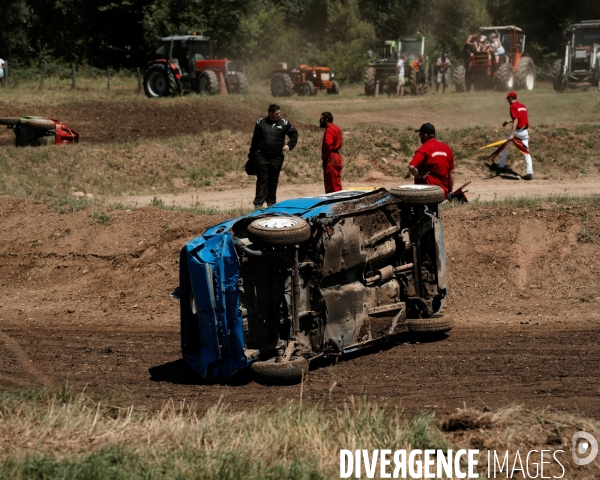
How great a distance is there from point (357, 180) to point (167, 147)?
4.81 metres

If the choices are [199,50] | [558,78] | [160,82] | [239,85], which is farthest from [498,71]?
[160,82]

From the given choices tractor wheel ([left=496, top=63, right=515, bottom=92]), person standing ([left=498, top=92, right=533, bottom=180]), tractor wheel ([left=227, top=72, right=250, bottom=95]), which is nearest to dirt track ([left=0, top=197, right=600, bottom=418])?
person standing ([left=498, top=92, right=533, bottom=180])

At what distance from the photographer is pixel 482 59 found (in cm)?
4000

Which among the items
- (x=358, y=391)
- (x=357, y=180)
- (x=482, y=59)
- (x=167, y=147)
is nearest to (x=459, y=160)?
(x=357, y=180)

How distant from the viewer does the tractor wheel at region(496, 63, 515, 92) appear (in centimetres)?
3881

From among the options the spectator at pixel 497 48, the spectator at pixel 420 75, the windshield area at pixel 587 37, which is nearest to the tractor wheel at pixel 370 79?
the spectator at pixel 420 75

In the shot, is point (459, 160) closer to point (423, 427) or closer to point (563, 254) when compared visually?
point (563, 254)

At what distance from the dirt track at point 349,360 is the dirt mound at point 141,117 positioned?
10645 millimetres

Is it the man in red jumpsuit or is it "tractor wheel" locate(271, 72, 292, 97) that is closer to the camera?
the man in red jumpsuit

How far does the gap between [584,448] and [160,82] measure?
29.2 m

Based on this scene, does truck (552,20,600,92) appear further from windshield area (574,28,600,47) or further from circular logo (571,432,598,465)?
circular logo (571,432,598,465)

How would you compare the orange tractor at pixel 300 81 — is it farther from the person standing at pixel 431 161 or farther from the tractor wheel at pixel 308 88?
the person standing at pixel 431 161

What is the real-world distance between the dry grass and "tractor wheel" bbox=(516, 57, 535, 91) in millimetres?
35325

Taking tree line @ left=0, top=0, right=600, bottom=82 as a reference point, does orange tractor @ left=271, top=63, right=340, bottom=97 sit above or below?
below
